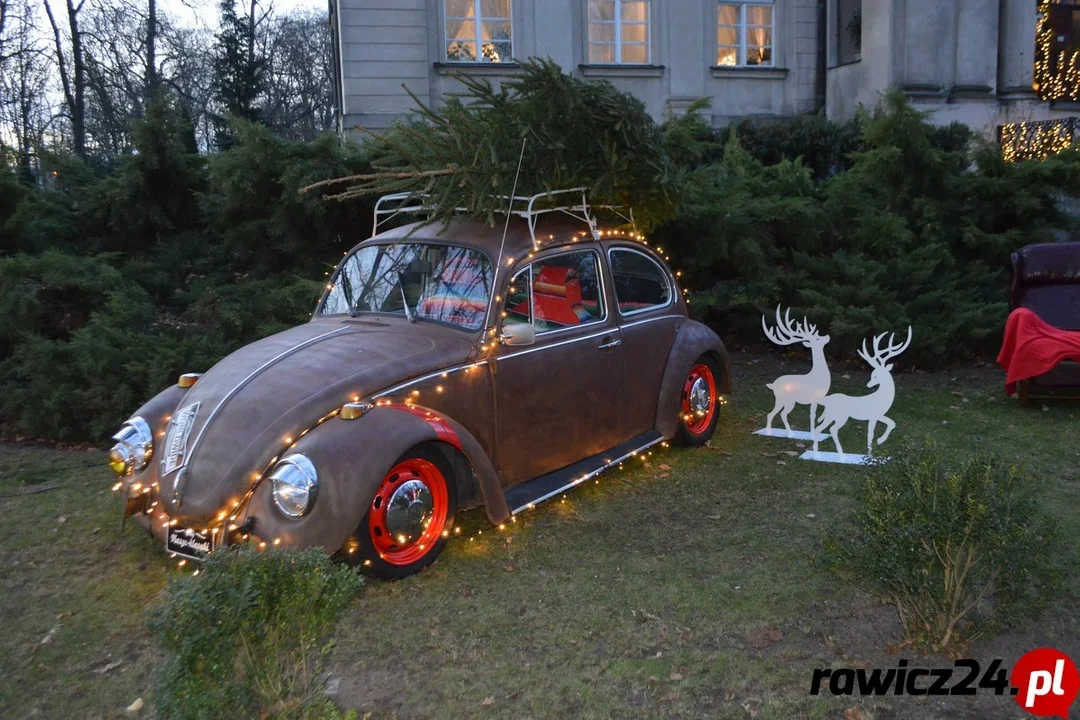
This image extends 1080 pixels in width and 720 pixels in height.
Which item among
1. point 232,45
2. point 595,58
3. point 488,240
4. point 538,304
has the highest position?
point 232,45

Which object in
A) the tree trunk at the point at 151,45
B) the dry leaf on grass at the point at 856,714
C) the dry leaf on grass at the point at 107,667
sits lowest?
the dry leaf on grass at the point at 856,714

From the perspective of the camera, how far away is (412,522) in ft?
15.5

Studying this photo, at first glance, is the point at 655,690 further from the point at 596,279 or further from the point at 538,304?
the point at 596,279

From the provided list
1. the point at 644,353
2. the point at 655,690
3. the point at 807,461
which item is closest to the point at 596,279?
the point at 644,353

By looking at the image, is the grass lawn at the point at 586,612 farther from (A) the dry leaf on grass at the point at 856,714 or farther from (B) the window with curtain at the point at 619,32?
(B) the window with curtain at the point at 619,32

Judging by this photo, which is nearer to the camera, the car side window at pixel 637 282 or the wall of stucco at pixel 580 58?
the car side window at pixel 637 282

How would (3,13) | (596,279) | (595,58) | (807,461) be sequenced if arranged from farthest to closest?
1. (3,13)
2. (595,58)
3. (807,461)
4. (596,279)

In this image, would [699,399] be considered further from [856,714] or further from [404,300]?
[856,714]

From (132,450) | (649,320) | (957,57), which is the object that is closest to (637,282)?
(649,320)

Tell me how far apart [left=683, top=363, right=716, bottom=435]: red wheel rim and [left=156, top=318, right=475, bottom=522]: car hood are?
234 centimetres

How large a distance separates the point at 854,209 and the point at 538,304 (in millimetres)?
6262

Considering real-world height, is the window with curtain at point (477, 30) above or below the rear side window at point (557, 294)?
above

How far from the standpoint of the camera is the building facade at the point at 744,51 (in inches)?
685

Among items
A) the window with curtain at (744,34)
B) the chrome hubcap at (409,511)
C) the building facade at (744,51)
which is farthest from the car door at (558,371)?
the window with curtain at (744,34)
